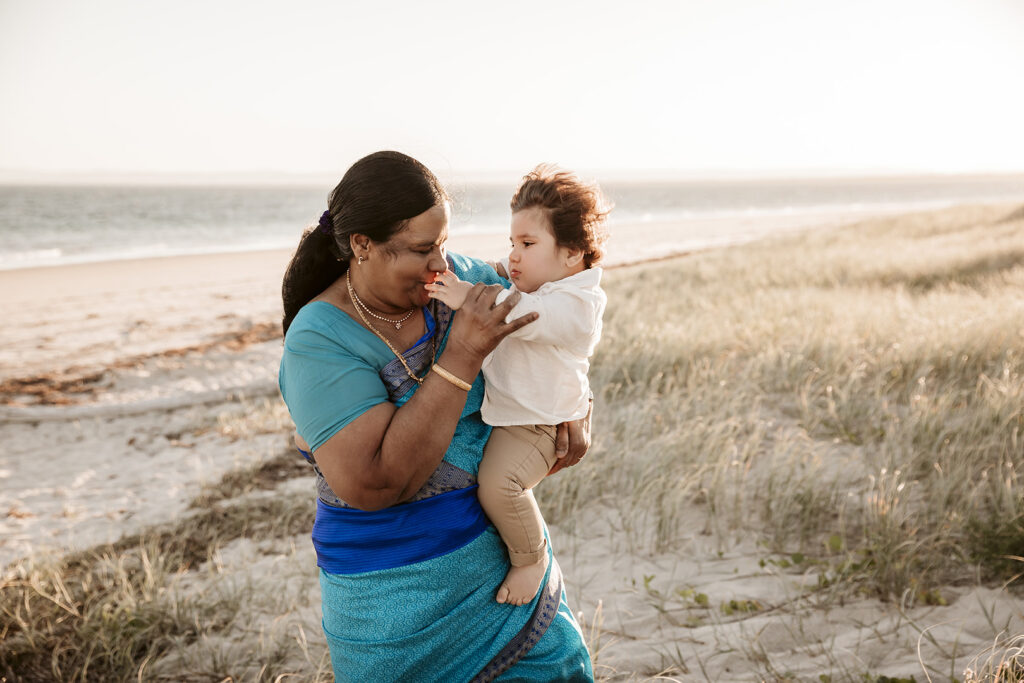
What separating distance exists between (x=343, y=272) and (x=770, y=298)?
7016 millimetres

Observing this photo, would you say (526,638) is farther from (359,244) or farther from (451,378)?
(359,244)

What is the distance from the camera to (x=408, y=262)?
6.25 feet

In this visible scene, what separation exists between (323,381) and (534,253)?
89cm

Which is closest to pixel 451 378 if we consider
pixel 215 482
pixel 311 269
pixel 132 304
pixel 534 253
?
pixel 311 269

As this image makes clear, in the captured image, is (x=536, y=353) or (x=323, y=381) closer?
(x=323, y=381)

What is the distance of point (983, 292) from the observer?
7746 millimetres

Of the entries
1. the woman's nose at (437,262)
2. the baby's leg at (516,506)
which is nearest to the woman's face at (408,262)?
the woman's nose at (437,262)

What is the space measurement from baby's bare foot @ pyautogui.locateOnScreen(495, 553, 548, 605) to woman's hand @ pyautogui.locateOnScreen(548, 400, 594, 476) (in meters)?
0.31

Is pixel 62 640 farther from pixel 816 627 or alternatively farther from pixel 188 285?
pixel 188 285

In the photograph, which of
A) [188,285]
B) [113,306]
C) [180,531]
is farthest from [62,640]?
[188,285]

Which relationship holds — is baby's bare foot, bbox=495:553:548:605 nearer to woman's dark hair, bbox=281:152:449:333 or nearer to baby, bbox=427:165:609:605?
baby, bbox=427:165:609:605

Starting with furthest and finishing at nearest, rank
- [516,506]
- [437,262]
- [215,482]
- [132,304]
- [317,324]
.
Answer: [132,304] → [215,482] → [516,506] → [437,262] → [317,324]

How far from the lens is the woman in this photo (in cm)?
174

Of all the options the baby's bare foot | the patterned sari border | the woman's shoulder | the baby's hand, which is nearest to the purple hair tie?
the woman's shoulder
